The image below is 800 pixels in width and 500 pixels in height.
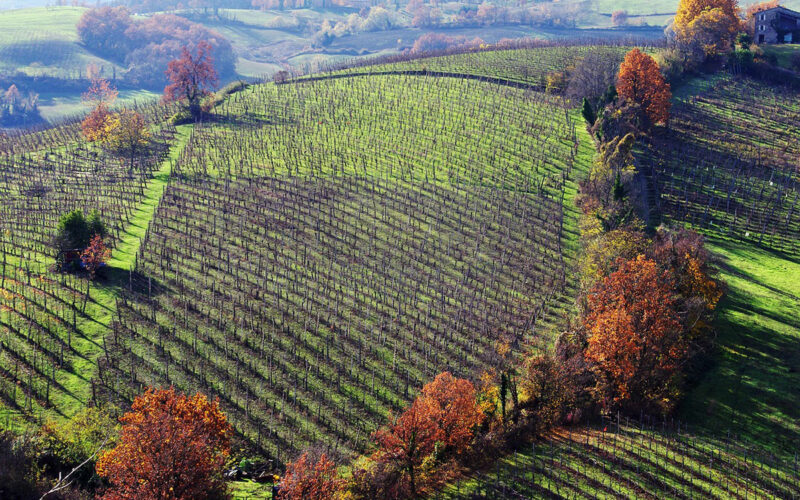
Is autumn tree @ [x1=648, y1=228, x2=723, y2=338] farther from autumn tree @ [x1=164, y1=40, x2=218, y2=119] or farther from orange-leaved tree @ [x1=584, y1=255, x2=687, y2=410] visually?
autumn tree @ [x1=164, y1=40, x2=218, y2=119]

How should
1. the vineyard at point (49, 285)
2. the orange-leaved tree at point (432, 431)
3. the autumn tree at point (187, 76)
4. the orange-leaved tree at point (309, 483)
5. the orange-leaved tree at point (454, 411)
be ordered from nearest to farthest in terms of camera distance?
the orange-leaved tree at point (309, 483) < the orange-leaved tree at point (432, 431) < the orange-leaved tree at point (454, 411) < the vineyard at point (49, 285) < the autumn tree at point (187, 76)

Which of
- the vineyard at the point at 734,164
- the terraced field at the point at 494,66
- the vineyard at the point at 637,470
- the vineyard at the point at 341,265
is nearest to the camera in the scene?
the vineyard at the point at 637,470

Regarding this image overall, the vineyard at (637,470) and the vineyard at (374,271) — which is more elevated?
the vineyard at (374,271)

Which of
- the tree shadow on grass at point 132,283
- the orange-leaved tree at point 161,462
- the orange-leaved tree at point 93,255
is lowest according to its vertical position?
the orange-leaved tree at point 161,462

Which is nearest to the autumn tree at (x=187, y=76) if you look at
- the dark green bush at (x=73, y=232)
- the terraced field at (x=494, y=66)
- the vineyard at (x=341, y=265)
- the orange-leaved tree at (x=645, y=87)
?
the vineyard at (x=341, y=265)

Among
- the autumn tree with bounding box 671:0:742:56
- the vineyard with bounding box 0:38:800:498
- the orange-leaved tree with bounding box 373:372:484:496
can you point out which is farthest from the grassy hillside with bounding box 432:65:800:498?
the autumn tree with bounding box 671:0:742:56

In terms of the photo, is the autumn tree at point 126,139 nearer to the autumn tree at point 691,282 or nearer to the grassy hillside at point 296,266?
the grassy hillside at point 296,266

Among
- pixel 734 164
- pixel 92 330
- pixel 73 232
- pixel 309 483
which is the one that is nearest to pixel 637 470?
pixel 309 483

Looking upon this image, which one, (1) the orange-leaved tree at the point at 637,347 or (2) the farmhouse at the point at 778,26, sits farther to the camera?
(2) the farmhouse at the point at 778,26

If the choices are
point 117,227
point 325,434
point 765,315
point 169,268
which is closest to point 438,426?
point 325,434
